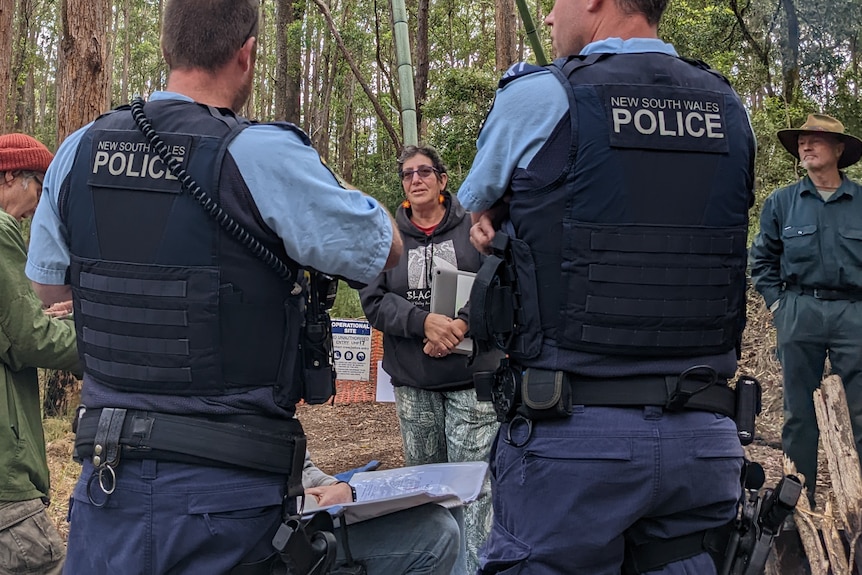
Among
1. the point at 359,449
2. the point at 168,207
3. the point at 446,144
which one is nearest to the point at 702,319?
the point at 168,207

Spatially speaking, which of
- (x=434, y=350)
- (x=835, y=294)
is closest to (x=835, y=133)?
(x=835, y=294)

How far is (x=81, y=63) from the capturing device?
7664 mm

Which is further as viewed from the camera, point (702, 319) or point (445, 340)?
point (445, 340)

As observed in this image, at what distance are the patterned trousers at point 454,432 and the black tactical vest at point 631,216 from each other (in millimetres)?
2050

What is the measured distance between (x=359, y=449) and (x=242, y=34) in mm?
6205

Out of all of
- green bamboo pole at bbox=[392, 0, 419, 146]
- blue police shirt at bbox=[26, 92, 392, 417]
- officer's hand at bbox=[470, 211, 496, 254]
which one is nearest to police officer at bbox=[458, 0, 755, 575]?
officer's hand at bbox=[470, 211, 496, 254]

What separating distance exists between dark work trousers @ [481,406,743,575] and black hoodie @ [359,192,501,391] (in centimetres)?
203

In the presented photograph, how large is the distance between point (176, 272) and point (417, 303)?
91.7 inches

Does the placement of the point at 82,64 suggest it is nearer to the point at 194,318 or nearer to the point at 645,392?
the point at 194,318

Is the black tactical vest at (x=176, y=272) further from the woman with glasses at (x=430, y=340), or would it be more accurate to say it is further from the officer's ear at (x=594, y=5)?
the woman with glasses at (x=430, y=340)

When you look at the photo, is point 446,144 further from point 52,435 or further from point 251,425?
point 251,425

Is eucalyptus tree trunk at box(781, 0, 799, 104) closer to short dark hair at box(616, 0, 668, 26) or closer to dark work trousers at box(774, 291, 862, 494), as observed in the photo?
dark work trousers at box(774, 291, 862, 494)

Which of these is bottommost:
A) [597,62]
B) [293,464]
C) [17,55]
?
[293,464]

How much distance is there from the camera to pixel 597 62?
7.04 feet
